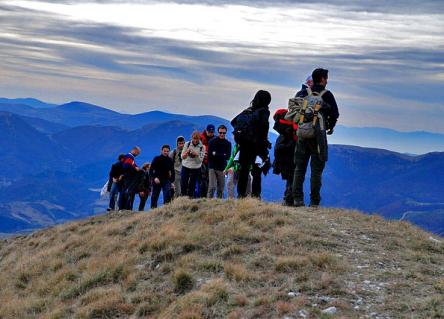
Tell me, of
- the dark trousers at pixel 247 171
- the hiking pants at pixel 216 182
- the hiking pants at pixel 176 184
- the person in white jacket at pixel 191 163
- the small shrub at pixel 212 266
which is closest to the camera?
the small shrub at pixel 212 266

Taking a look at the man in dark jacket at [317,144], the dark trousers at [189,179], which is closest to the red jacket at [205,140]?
the dark trousers at [189,179]

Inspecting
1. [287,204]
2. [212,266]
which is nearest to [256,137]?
[287,204]

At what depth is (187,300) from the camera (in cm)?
833

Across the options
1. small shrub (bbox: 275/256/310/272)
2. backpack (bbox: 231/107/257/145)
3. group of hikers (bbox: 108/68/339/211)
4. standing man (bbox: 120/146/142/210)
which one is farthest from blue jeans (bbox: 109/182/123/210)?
small shrub (bbox: 275/256/310/272)

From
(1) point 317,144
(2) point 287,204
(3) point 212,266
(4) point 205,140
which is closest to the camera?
(3) point 212,266

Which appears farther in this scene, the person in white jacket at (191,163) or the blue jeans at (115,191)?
the blue jeans at (115,191)

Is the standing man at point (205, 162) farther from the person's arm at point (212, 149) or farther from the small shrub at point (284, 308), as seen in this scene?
the small shrub at point (284, 308)

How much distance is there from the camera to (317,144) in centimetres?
1234

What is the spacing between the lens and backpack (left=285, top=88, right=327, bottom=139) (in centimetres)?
1212

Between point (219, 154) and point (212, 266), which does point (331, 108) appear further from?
point (219, 154)

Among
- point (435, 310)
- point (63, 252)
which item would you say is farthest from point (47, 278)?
point (435, 310)

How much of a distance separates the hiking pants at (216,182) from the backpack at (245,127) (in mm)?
3838

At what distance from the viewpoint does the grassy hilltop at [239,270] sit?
7910mm

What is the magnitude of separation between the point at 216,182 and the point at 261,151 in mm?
3991
